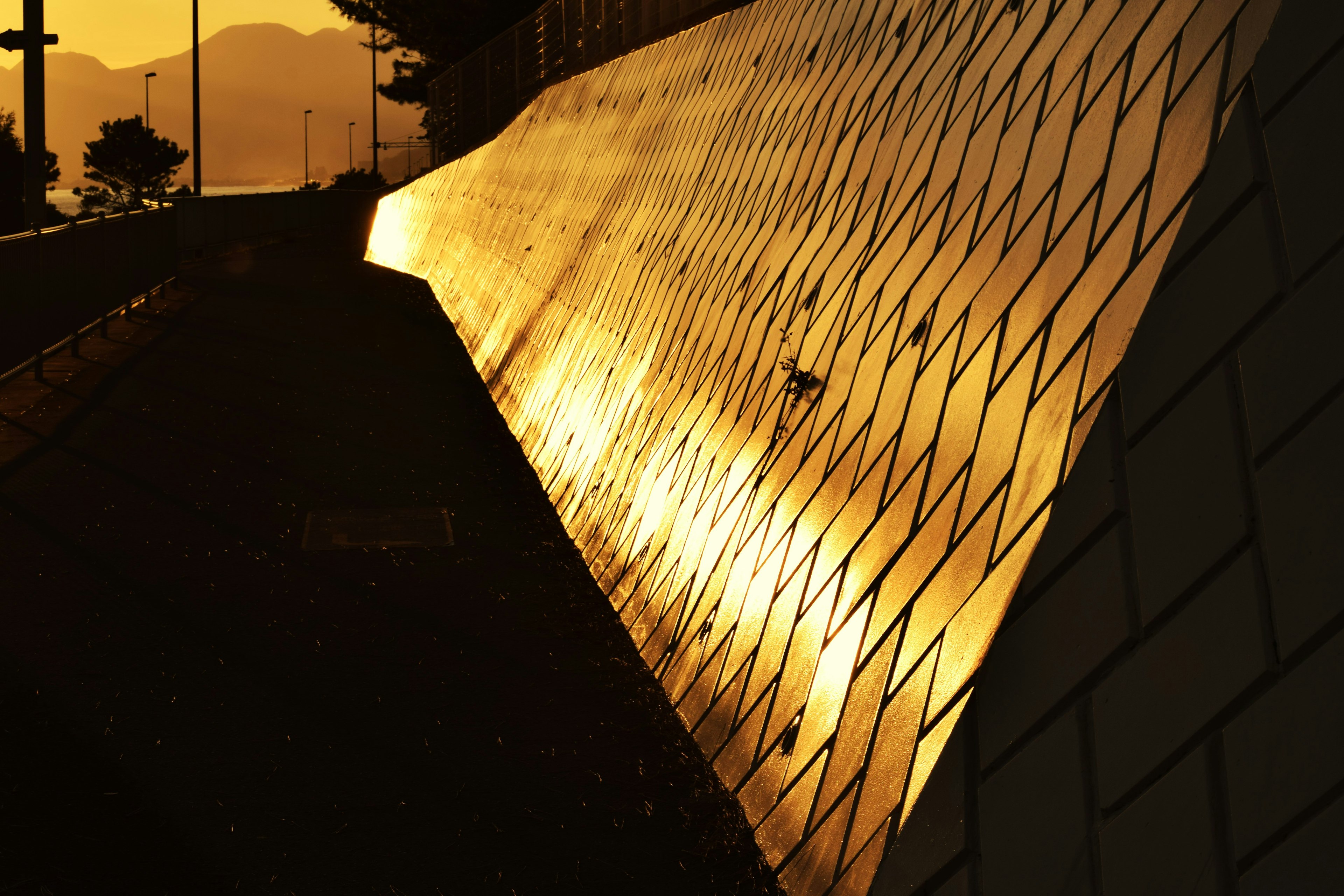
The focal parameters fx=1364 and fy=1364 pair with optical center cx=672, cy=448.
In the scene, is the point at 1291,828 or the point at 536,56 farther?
the point at 536,56

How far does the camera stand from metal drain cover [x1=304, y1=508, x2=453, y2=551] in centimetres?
866

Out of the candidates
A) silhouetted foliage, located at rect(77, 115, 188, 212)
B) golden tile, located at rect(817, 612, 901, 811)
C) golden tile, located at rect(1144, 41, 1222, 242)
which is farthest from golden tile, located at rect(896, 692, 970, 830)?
silhouetted foliage, located at rect(77, 115, 188, 212)

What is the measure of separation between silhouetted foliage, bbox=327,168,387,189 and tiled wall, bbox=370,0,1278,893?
74.9m

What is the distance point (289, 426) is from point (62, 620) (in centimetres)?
558

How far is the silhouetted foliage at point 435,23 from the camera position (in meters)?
47.7

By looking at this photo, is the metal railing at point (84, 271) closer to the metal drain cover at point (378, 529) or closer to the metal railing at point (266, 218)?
the metal railing at point (266, 218)

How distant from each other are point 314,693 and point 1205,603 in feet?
14.2

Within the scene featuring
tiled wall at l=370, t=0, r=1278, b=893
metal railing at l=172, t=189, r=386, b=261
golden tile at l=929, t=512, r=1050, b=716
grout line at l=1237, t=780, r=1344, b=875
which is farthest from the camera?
metal railing at l=172, t=189, r=386, b=261

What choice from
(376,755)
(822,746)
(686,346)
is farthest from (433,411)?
(822,746)

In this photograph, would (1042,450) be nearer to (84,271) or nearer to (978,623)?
(978,623)

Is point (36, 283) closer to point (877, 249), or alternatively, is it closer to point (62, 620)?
point (62, 620)

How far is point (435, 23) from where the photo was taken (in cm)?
5078

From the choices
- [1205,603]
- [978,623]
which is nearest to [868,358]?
[978,623]

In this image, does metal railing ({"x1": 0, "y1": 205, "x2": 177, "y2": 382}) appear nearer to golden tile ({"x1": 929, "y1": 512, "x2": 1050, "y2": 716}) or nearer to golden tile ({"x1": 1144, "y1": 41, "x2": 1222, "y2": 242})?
golden tile ({"x1": 929, "y1": 512, "x2": 1050, "y2": 716})
